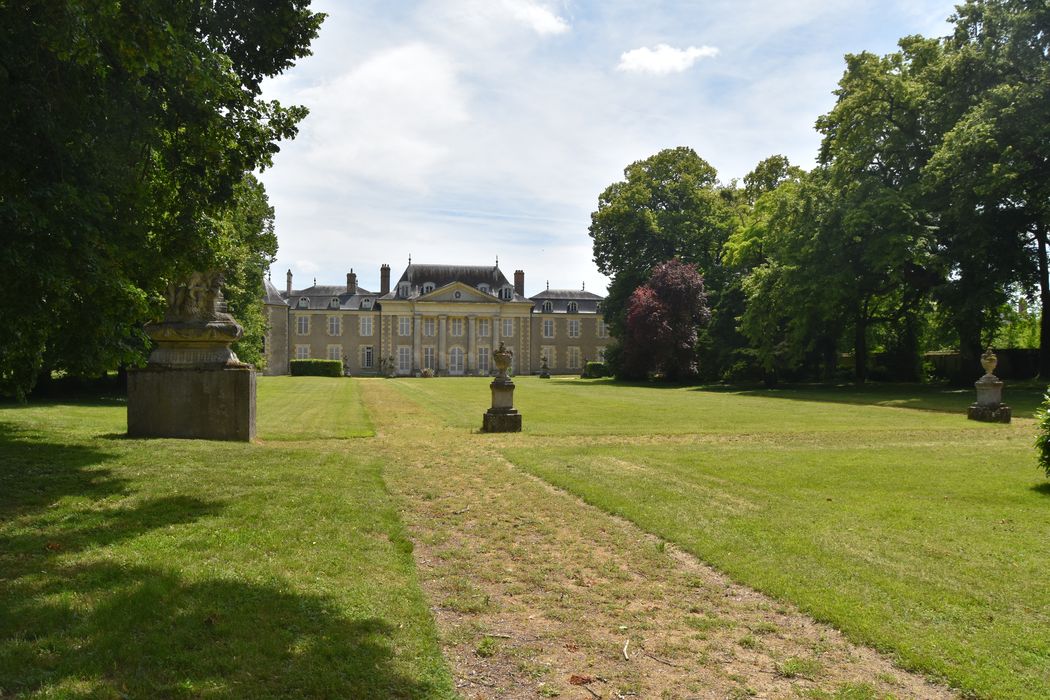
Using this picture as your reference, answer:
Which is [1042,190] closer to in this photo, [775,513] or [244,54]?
[775,513]

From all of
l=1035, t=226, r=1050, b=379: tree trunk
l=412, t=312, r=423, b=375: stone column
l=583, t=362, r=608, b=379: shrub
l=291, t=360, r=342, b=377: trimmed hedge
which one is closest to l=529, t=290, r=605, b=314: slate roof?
l=412, t=312, r=423, b=375: stone column

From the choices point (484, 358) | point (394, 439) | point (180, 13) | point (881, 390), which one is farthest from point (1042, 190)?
point (484, 358)

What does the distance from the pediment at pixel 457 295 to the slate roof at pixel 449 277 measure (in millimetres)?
857

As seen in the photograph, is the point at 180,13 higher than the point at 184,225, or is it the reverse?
the point at 180,13

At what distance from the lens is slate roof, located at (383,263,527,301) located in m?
69.3

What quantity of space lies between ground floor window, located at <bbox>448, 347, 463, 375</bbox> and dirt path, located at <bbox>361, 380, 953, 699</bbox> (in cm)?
6202

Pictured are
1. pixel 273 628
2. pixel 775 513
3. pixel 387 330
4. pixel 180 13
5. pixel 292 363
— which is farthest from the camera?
pixel 387 330

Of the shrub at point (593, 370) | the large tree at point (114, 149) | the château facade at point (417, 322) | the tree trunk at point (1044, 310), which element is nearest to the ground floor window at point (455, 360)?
the château facade at point (417, 322)

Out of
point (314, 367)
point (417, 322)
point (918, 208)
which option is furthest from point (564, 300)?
point (918, 208)

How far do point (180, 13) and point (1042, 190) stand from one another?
90.9ft

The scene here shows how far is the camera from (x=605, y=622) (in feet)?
13.6

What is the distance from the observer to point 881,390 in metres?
29.4

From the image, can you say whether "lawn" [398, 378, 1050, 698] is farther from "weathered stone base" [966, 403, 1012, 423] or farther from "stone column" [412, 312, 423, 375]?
"stone column" [412, 312, 423, 375]

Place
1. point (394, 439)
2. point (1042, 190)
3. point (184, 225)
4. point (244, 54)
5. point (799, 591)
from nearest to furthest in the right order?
point (799, 591), point (184, 225), point (244, 54), point (394, 439), point (1042, 190)
